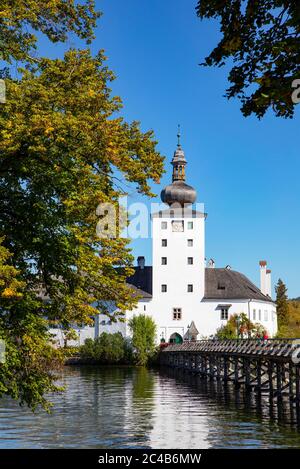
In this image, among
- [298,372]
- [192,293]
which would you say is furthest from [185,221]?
[298,372]

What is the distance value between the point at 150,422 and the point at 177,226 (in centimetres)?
5808

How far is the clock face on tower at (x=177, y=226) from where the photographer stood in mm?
82500

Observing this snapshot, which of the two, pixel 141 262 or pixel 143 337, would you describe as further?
pixel 141 262

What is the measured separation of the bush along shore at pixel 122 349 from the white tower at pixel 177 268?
438 cm

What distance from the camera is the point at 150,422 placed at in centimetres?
2531

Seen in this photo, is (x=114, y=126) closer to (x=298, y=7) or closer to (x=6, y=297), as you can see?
(x=6, y=297)

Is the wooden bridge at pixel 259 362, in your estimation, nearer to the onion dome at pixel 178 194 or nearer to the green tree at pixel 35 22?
the green tree at pixel 35 22

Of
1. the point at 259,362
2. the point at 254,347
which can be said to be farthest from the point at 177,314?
the point at 259,362

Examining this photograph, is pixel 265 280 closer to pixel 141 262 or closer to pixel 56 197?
pixel 141 262

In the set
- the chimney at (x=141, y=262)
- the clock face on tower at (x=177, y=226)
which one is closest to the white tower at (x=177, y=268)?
the clock face on tower at (x=177, y=226)

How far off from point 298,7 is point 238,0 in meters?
1.60

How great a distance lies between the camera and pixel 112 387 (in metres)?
43.5

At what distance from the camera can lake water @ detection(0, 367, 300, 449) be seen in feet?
65.3

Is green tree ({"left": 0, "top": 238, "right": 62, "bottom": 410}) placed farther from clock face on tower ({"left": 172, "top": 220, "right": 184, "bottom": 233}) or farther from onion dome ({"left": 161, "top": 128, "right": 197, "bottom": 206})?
onion dome ({"left": 161, "top": 128, "right": 197, "bottom": 206})
